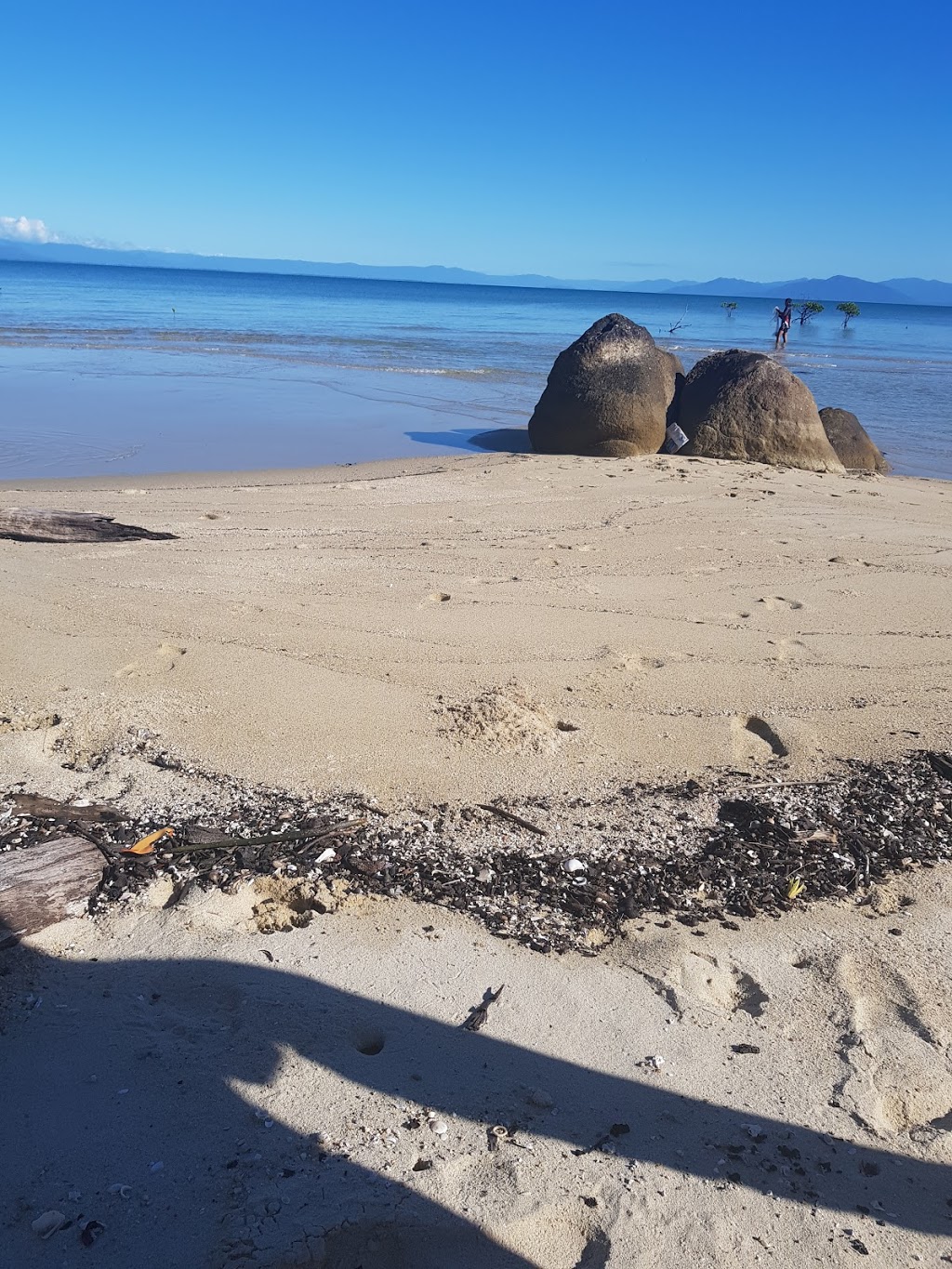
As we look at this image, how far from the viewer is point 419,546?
679 cm

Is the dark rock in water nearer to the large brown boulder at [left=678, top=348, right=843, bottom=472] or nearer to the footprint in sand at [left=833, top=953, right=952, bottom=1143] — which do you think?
the large brown boulder at [left=678, top=348, right=843, bottom=472]

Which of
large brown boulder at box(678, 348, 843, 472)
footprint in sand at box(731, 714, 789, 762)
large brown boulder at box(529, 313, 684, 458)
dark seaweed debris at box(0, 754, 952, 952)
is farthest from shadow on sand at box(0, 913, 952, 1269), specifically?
large brown boulder at box(678, 348, 843, 472)

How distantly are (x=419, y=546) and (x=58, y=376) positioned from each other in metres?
11.9

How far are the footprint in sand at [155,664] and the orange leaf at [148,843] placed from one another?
131 cm

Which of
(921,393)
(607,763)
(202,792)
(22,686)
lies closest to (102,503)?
(22,686)

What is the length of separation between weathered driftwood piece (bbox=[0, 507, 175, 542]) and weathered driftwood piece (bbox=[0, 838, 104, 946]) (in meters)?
3.79

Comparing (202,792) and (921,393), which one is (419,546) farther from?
(921,393)

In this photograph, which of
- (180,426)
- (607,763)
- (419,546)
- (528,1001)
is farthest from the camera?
(180,426)

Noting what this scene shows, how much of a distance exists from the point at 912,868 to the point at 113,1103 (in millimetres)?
2556

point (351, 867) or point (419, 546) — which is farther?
point (419, 546)

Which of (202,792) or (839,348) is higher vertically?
(839,348)

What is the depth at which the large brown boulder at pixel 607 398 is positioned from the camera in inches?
428

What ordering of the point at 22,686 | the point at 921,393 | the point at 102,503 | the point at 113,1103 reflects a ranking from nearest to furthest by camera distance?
the point at 113,1103, the point at 22,686, the point at 102,503, the point at 921,393

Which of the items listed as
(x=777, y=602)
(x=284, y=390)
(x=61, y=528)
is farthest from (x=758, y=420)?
(x=284, y=390)
